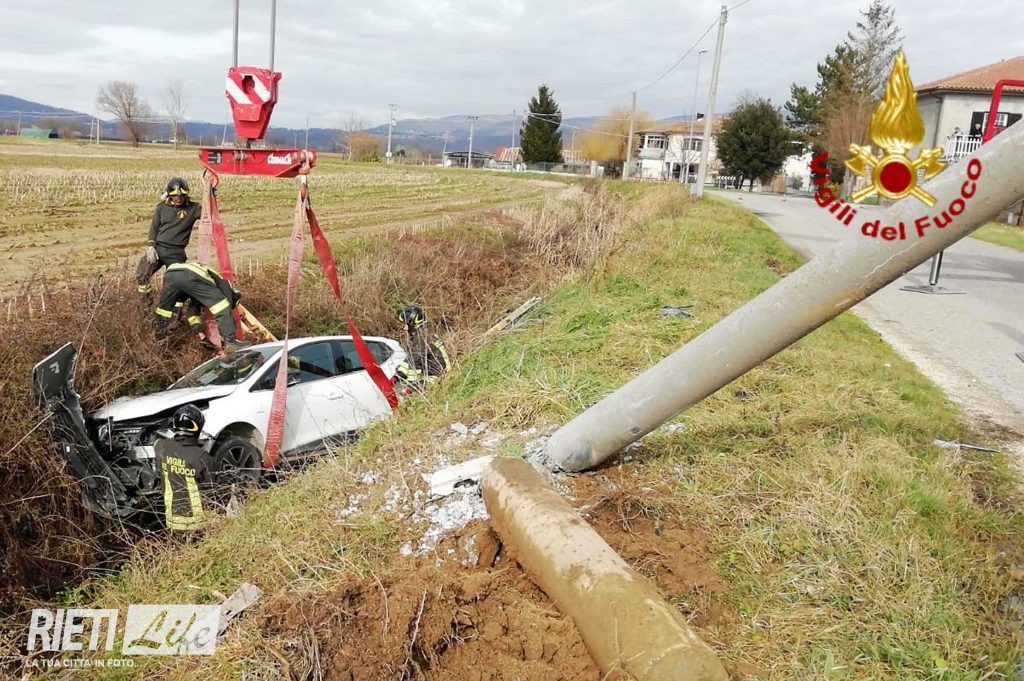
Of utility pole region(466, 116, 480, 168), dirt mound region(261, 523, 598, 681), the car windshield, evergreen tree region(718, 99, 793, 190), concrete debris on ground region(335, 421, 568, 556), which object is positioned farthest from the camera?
utility pole region(466, 116, 480, 168)

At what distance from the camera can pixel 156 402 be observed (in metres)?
6.50

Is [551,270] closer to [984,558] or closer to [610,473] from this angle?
[610,473]

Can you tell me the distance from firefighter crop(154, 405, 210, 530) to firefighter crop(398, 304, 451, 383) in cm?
233

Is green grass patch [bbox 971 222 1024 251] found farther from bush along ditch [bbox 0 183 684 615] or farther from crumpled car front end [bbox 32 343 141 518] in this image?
crumpled car front end [bbox 32 343 141 518]

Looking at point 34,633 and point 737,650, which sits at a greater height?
point 737,650

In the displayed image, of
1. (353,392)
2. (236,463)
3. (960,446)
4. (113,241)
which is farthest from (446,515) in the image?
(113,241)

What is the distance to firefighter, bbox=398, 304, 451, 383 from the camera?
25.4 feet

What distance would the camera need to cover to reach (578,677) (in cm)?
279

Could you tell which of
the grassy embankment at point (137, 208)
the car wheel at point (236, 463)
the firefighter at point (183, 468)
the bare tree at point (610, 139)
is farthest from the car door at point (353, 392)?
the bare tree at point (610, 139)

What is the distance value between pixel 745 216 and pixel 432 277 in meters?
13.3

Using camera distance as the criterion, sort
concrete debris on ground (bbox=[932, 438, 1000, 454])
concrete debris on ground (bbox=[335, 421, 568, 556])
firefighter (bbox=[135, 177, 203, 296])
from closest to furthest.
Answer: concrete debris on ground (bbox=[335, 421, 568, 556]), concrete debris on ground (bbox=[932, 438, 1000, 454]), firefighter (bbox=[135, 177, 203, 296])

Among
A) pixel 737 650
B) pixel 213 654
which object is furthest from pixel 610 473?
pixel 213 654

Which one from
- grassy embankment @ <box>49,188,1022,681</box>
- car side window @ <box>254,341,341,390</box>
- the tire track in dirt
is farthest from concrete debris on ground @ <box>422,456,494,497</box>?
the tire track in dirt

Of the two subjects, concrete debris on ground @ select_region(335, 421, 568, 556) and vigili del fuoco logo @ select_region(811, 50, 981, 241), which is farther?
concrete debris on ground @ select_region(335, 421, 568, 556)
